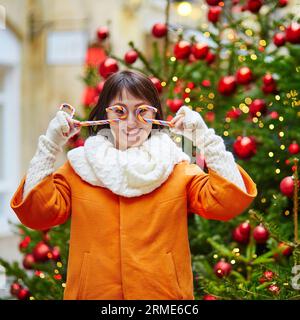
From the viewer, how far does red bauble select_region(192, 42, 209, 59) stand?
3.31 meters

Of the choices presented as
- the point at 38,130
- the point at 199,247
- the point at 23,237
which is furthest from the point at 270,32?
the point at 38,130

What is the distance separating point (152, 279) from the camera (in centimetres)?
196

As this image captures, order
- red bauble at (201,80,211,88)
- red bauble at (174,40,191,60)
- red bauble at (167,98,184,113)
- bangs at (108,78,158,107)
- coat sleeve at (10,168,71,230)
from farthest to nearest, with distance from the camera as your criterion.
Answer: red bauble at (201,80,211,88), red bauble at (174,40,191,60), red bauble at (167,98,184,113), bangs at (108,78,158,107), coat sleeve at (10,168,71,230)

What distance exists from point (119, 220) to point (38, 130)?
548cm

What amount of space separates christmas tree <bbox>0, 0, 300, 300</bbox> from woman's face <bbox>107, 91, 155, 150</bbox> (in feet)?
2.67

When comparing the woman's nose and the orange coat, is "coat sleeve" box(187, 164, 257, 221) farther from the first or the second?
the woman's nose

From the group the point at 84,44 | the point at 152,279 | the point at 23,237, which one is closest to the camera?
the point at 152,279

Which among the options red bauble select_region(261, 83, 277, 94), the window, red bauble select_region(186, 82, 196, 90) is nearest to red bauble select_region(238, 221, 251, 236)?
red bauble select_region(261, 83, 277, 94)

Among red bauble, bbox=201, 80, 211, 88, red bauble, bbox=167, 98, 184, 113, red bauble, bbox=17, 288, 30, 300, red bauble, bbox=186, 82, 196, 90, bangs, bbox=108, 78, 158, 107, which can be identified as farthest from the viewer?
red bauble, bbox=201, 80, 211, 88

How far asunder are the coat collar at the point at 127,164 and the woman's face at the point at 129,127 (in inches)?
0.8

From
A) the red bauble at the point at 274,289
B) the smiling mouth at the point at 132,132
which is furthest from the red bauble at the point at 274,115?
the smiling mouth at the point at 132,132

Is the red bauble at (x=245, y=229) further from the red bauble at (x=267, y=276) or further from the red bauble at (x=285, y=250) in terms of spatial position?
the red bauble at (x=267, y=276)

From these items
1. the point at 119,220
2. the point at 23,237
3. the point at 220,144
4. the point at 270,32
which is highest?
the point at 270,32

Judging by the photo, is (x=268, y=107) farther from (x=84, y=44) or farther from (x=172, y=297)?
(x=84, y=44)
